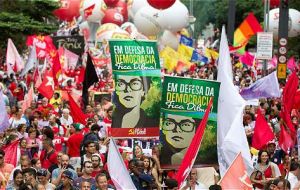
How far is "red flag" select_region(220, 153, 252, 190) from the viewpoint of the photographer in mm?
12531

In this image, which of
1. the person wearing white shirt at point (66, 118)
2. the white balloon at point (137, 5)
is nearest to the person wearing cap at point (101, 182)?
the person wearing white shirt at point (66, 118)

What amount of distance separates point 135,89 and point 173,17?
28.0 m

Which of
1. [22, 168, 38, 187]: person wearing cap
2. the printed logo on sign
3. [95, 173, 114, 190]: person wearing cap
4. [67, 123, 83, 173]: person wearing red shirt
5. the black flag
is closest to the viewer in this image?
[95, 173, 114, 190]: person wearing cap

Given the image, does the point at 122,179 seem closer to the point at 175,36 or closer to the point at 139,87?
the point at 139,87

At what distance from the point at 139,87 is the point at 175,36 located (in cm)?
3071

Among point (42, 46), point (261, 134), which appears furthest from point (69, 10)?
point (261, 134)

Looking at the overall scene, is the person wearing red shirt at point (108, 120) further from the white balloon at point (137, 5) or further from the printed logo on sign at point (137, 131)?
the white balloon at point (137, 5)

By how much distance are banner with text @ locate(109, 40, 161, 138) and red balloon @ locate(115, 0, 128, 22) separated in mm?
39102

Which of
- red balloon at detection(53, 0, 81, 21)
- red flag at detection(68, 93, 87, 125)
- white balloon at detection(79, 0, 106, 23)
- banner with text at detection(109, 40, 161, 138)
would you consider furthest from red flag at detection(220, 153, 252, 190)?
red balloon at detection(53, 0, 81, 21)

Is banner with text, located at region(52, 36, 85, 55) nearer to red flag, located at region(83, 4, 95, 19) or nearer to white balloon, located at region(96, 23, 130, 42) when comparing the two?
white balloon, located at region(96, 23, 130, 42)

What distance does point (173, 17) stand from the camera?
4450cm

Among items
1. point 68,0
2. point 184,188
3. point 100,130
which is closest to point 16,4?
point 68,0

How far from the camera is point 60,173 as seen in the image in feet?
45.6

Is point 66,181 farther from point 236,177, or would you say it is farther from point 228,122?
point 228,122
